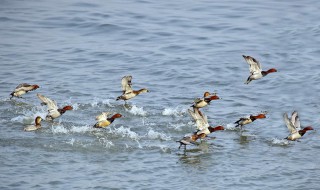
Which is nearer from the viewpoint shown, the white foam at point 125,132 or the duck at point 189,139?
the duck at point 189,139

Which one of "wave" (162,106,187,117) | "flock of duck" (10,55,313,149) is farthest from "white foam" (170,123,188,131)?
"wave" (162,106,187,117)

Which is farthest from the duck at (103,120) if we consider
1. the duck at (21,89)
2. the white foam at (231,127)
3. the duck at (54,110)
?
the duck at (21,89)

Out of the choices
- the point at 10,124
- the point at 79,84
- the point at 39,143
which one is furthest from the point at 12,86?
the point at 39,143

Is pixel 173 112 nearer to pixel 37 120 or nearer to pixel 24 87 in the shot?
pixel 37 120

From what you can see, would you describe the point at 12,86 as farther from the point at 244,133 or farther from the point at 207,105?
the point at 244,133

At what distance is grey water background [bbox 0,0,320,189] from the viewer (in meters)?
16.1

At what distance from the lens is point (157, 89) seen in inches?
909

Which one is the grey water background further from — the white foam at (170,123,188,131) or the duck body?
the duck body

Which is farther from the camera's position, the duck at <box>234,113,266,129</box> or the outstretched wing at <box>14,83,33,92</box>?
the outstretched wing at <box>14,83,33,92</box>

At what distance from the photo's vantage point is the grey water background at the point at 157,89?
52.8 ft

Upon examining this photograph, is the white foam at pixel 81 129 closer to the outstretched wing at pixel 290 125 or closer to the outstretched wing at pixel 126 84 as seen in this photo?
the outstretched wing at pixel 126 84

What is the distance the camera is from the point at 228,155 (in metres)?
17.2

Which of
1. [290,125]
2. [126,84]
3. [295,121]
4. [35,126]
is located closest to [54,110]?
[35,126]

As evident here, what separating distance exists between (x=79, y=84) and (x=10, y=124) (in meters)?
4.97
